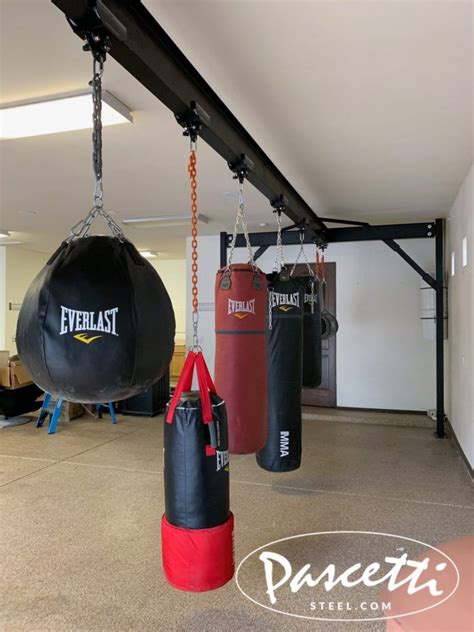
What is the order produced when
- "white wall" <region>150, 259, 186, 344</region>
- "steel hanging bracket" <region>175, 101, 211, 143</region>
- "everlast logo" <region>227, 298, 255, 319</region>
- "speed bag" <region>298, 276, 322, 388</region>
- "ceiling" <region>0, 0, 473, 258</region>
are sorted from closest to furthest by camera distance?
"ceiling" <region>0, 0, 473, 258</region> → "steel hanging bracket" <region>175, 101, 211, 143</region> → "everlast logo" <region>227, 298, 255, 319</region> → "speed bag" <region>298, 276, 322, 388</region> → "white wall" <region>150, 259, 186, 344</region>

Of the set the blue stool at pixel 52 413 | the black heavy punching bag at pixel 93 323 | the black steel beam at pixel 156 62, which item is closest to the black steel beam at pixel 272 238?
the blue stool at pixel 52 413

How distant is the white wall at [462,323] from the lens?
163 inches

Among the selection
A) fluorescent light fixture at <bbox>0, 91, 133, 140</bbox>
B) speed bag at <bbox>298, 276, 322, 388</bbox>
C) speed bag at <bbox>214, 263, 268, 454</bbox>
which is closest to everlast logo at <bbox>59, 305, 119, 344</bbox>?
speed bag at <bbox>214, 263, 268, 454</bbox>

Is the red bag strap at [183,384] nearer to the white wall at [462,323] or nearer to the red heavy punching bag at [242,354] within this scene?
Result: the red heavy punching bag at [242,354]

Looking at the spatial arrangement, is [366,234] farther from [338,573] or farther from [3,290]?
[3,290]

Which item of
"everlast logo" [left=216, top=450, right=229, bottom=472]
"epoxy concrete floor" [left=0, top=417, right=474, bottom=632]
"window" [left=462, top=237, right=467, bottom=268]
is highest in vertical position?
"window" [left=462, top=237, right=467, bottom=268]

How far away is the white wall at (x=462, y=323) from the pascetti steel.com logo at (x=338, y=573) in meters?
1.63

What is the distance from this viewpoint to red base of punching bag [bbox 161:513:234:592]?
60.7 inches

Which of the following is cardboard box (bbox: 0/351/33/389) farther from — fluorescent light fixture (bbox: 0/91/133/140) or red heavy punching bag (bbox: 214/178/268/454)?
red heavy punching bag (bbox: 214/178/268/454)

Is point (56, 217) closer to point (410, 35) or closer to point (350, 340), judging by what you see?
point (350, 340)

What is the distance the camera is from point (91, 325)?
122 centimetres

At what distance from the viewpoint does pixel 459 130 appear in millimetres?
3244

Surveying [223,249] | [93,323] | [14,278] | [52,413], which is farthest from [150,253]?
[93,323]

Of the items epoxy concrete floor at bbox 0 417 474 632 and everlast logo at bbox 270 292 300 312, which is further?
everlast logo at bbox 270 292 300 312
